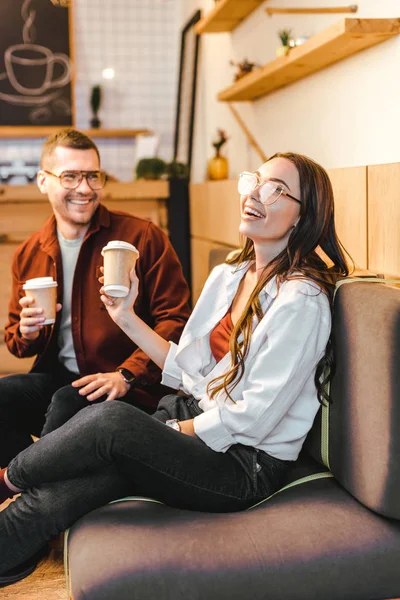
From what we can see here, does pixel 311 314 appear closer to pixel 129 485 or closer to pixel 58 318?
pixel 129 485

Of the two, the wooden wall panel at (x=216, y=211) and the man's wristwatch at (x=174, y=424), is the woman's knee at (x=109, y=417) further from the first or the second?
the wooden wall panel at (x=216, y=211)

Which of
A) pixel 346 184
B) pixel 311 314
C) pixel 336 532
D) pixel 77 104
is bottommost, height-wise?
pixel 336 532

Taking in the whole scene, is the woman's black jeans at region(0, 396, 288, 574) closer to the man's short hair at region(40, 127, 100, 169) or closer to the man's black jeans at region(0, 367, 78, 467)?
the man's black jeans at region(0, 367, 78, 467)

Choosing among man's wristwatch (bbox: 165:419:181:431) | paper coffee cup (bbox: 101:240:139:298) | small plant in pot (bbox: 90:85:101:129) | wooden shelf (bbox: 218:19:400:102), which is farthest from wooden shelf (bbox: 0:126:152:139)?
man's wristwatch (bbox: 165:419:181:431)

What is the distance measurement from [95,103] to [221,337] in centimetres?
394

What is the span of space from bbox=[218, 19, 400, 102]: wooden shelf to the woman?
589mm

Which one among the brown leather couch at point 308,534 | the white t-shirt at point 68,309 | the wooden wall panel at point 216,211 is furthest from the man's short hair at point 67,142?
the brown leather couch at point 308,534

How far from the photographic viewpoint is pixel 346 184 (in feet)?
7.30

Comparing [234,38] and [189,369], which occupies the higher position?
[234,38]

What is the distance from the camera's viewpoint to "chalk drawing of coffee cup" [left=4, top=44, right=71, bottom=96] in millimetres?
5441

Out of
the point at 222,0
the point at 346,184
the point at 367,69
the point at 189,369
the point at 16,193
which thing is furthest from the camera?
the point at 16,193

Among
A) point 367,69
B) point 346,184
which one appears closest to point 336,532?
point 346,184

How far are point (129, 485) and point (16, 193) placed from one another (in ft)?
9.83

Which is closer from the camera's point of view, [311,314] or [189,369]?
[311,314]
